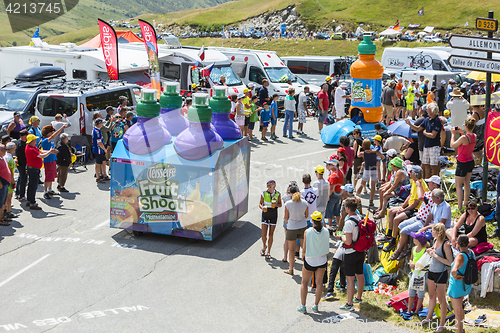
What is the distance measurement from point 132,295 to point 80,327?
1.06 metres

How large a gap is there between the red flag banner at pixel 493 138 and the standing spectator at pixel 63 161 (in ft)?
30.6

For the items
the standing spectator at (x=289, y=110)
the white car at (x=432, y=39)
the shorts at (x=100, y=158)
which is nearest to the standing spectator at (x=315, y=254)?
the shorts at (x=100, y=158)

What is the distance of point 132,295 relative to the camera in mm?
7805

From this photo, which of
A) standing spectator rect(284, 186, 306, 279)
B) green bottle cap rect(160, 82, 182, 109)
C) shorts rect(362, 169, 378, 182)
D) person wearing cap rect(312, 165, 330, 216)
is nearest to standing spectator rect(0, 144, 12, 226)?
green bottle cap rect(160, 82, 182, 109)

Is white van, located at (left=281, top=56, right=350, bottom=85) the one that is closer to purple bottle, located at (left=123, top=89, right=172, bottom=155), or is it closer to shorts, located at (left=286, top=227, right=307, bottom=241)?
purple bottle, located at (left=123, top=89, right=172, bottom=155)

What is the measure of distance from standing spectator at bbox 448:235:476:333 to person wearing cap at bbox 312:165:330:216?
3.45 m

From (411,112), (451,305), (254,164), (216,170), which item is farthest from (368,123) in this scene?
(451,305)

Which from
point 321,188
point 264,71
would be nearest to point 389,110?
point 264,71

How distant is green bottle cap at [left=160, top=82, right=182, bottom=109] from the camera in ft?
33.2

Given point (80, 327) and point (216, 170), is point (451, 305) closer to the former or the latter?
point (216, 170)

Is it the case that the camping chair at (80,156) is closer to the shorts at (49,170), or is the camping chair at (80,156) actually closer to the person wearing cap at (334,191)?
the shorts at (49,170)

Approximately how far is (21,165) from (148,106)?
12.9 feet

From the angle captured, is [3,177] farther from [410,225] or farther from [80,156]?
[410,225]

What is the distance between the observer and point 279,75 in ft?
74.4
